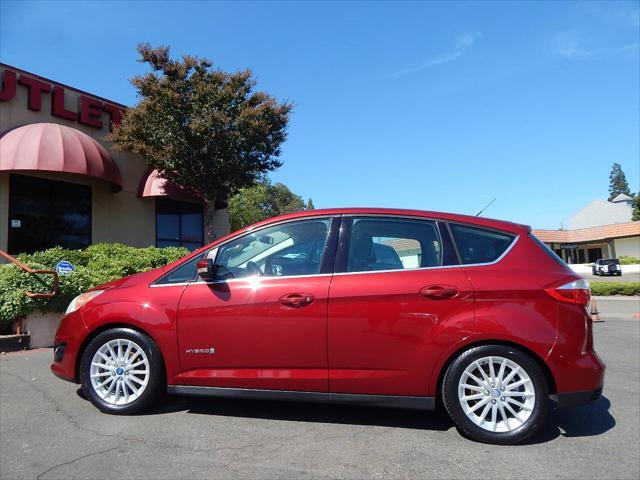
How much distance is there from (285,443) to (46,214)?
1186 cm

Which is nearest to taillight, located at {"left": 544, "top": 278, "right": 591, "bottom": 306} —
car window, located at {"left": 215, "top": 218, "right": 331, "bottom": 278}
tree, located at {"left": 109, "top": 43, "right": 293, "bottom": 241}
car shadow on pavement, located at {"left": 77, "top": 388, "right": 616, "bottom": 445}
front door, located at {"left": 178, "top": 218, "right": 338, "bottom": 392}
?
car shadow on pavement, located at {"left": 77, "top": 388, "right": 616, "bottom": 445}

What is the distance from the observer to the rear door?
12.1 ft

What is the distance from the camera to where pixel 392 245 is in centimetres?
410

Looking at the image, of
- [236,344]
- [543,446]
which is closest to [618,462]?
[543,446]

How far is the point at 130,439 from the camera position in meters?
3.63

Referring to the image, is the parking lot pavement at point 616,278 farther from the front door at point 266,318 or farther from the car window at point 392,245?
the front door at point 266,318

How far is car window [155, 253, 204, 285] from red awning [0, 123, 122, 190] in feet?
29.7

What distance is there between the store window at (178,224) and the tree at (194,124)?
215 centimetres

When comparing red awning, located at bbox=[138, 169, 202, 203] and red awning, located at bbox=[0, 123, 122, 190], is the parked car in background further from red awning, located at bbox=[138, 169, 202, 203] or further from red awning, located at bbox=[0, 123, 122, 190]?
red awning, located at bbox=[0, 123, 122, 190]

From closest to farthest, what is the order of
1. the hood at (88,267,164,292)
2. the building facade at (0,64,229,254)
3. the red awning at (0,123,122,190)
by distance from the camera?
the hood at (88,267,164,292) → the red awning at (0,123,122,190) → the building facade at (0,64,229,254)

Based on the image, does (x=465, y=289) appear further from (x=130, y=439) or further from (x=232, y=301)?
(x=130, y=439)

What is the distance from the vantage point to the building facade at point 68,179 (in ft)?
38.7

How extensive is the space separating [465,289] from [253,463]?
1.98m

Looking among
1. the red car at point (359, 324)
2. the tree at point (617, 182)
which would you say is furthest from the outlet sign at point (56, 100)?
the tree at point (617, 182)
